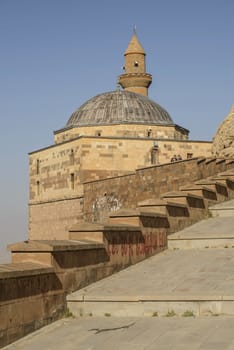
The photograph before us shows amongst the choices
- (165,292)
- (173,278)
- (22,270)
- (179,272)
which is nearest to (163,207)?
(179,272)

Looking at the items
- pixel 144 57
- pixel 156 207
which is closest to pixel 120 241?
pixel 156 207

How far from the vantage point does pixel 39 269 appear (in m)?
8.27

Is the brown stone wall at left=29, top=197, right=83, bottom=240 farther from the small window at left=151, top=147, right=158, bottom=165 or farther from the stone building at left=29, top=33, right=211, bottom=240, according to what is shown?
the small window at left=151, top=147, right=158, bottom=165

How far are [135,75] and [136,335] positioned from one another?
161 ft

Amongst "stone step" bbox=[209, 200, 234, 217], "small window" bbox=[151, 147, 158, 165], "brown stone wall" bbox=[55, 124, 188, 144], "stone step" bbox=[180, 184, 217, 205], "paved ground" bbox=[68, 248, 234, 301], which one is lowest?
"paved ground" bbox=[68, 248, 234, 301]

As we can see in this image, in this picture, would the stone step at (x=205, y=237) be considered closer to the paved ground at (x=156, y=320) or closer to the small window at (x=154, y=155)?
the paved ground at (x=156, y=320)

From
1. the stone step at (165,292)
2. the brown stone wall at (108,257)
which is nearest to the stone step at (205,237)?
the brown stone wall at (108,257)

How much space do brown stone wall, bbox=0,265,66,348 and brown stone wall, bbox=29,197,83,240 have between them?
28795 millimetres

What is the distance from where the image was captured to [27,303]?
795cm

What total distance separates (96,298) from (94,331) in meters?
0.92

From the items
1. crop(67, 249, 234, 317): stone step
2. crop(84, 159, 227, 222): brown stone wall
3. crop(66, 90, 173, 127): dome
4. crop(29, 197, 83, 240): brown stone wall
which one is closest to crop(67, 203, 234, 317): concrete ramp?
crop(67, 249, 234, 317): stone step

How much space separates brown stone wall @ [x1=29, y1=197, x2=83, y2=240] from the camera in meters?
38.8

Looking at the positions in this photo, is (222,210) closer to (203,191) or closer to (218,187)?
(203,191)

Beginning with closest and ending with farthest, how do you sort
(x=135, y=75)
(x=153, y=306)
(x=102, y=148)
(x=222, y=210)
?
1. (x=153, y=306)
2. (x=222, y=210)
3. (x=102, y=148)
4. (x=135, y=75)
